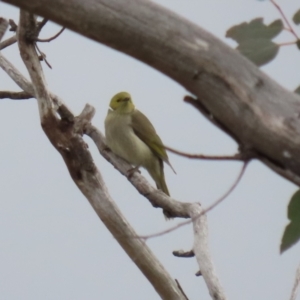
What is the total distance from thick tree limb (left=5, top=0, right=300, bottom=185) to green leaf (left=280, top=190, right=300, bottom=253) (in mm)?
120

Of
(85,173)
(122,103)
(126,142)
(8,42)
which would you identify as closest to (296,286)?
(85,173)

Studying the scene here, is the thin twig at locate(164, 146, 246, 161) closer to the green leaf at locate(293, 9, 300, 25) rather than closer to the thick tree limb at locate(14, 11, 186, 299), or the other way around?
the green leaf at locate(293, 9, 300, 25)

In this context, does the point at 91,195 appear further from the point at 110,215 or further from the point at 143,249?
the point at 143,249

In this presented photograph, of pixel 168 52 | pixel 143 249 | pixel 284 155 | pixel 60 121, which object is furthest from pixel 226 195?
pixel 60 121

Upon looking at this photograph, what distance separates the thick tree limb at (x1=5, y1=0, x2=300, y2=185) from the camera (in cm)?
143

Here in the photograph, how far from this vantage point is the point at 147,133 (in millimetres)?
5586

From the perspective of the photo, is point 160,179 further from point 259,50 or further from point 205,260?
point 259,50

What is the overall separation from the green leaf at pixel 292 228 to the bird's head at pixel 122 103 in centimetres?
A: 421

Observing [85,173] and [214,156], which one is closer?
[214,156]

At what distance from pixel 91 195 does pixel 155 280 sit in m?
0.54

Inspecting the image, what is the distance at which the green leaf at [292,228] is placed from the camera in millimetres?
1508

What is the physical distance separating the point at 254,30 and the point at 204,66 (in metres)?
0.29

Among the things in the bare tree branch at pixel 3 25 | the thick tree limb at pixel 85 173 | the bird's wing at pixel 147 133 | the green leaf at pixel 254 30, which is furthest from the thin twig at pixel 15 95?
the green leaf at pixel 254 30

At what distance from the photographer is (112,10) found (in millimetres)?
1506
